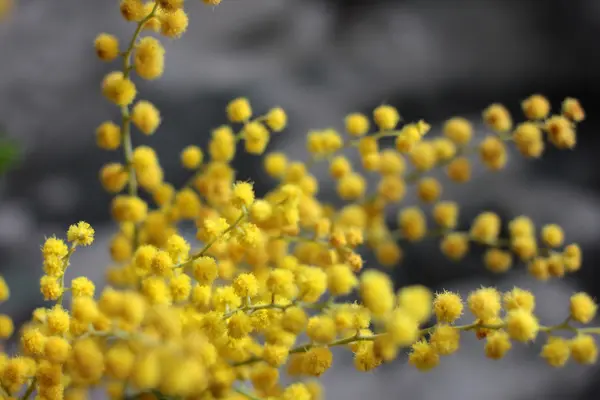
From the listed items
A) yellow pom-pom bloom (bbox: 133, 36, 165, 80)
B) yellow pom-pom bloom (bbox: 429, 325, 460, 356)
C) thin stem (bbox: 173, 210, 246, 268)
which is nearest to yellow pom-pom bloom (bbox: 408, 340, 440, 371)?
yellow pom-pom bloom (bbox: 429, 325, 460, 356)

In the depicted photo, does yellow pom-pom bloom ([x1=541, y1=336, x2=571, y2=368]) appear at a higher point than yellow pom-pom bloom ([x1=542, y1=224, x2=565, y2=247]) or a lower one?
lower

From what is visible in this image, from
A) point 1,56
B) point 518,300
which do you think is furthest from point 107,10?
point 518,300

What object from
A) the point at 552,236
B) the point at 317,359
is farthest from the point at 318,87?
the point at 317,359

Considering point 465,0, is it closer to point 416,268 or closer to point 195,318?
point 416,268

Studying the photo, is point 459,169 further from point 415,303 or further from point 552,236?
point 415,303

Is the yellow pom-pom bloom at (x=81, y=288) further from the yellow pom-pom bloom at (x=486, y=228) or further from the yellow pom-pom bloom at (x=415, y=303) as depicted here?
the yellow pom-pom bloom at (x=486, y=228)

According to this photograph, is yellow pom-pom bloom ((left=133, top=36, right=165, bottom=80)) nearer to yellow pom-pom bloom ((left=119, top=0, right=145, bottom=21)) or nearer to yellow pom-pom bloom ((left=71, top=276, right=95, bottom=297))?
yellow pom-pom bloom ((left=119, top=0, right=145, bottom=21))

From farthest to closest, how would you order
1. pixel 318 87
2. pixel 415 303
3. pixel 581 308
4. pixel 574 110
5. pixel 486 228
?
1. pixel 318 87
2. pixel 486 228
3. pixel 574 110
4. pixel 581 308
5. pixel 415 303

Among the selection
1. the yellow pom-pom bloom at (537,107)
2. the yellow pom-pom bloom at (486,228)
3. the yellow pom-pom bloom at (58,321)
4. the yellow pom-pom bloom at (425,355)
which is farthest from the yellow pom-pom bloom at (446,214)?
the yellow pom-pom bloom at (58,321)
